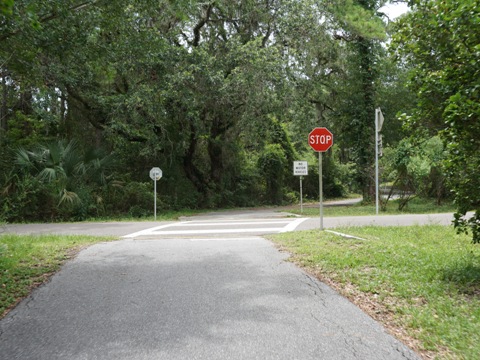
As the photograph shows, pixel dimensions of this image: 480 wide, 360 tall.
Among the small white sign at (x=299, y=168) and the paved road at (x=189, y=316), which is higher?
the small white sign at (x=299, y=168)

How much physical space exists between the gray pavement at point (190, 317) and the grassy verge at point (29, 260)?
0.25m

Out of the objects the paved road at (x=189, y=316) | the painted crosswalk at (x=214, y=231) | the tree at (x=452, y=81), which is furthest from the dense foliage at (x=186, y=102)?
the tree at (x=452, y=81)

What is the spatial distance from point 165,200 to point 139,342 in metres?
17.5

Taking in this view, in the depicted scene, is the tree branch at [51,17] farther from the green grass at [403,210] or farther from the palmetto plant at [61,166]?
the green grass at [403,210]

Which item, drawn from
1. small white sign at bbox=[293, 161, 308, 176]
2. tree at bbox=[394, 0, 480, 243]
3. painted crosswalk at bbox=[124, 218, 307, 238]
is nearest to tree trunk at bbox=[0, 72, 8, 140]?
painted crosswalk at bbox=[124, 218, 307, 238]

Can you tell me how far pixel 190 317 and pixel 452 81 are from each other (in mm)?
4222

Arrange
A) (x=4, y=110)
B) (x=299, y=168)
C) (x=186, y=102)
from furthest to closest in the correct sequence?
(x=4, y=110) → (x=299, y=168) → (x=186, y=102)

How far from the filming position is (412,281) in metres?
5.04

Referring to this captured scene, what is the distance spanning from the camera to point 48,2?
272 inches

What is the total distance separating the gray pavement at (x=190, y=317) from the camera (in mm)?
3291

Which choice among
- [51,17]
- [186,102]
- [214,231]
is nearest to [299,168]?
[186,102]

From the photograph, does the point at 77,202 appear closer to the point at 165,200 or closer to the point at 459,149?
the point at 165,200

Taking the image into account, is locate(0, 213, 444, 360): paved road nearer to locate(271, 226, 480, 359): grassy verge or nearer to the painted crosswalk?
locate(271, 226, 480, 359): grassy verge

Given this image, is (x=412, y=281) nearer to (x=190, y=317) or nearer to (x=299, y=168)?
(x=190, y=317)
